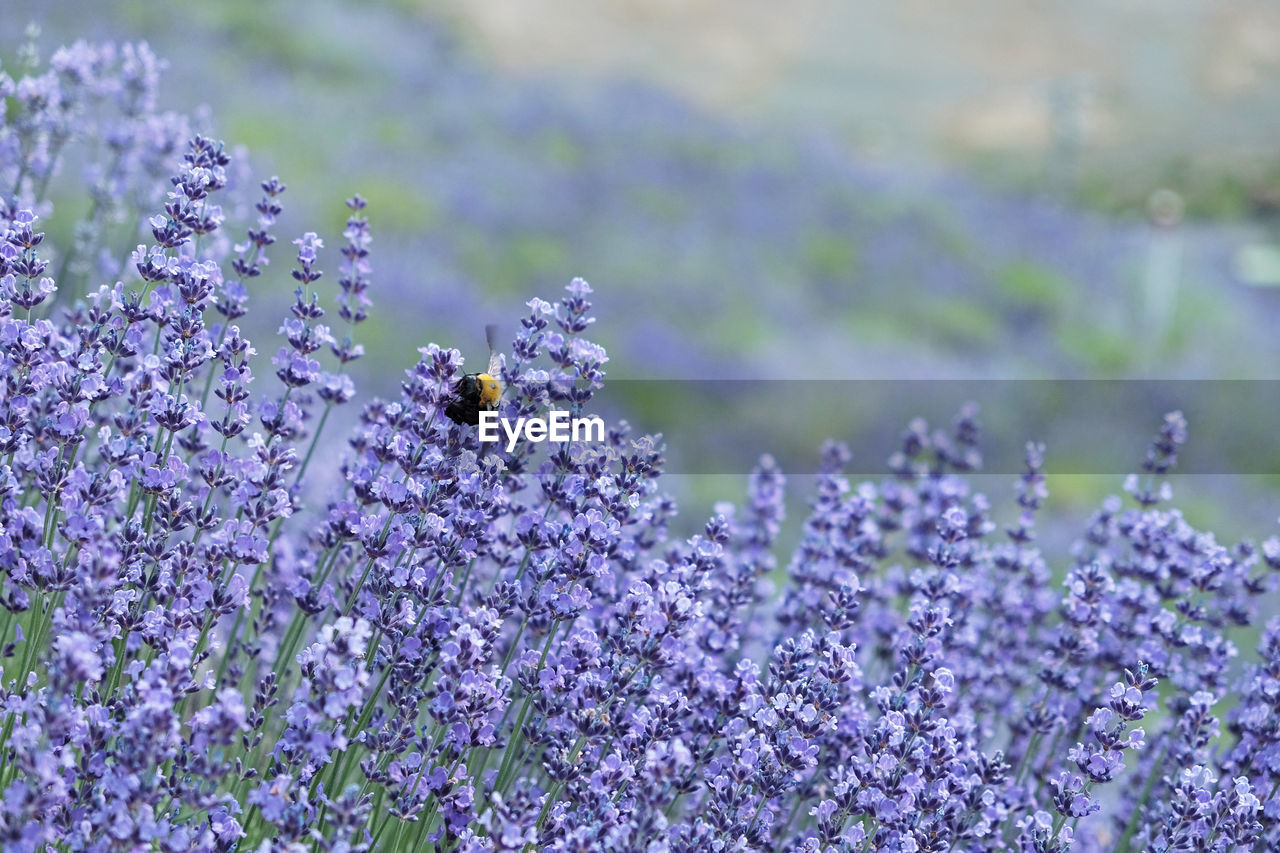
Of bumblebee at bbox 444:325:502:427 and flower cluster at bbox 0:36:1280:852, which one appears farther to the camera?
bumblebee at bbox 444:325:502:427

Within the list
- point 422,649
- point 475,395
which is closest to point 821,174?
point 475,395

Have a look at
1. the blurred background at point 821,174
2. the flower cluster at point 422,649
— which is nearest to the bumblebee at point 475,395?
the flower cluster at point 422,649

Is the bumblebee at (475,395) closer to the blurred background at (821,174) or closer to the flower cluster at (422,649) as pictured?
the flower cluster at (422,649)

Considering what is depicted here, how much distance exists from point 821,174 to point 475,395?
27.8 ft

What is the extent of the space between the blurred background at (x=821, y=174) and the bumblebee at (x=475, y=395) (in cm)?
500

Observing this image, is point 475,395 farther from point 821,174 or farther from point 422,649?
point 821,174

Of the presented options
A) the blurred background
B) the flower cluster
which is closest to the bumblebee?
the flower cluster

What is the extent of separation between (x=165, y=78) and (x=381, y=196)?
1.63m

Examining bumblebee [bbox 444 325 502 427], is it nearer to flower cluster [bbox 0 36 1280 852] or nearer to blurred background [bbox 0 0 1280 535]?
flower cluster [bbox 0 36 1280 852]

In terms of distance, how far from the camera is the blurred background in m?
7.47

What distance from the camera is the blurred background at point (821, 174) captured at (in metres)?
7.47

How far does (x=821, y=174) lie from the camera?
9.68m

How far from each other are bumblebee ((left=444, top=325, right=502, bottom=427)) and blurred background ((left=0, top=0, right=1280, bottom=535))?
500 centimetres

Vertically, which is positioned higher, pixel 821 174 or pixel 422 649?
pixel 821 174
